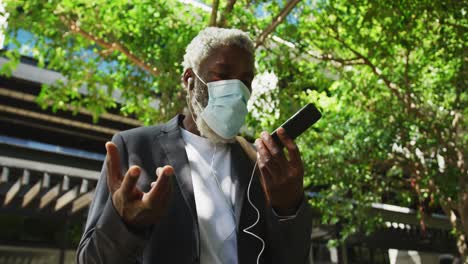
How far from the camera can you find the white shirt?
155 cm

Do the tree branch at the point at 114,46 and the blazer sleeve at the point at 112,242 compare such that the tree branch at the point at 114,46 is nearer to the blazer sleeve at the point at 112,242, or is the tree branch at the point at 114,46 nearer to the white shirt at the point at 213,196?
the white shirt at the point at 213,196

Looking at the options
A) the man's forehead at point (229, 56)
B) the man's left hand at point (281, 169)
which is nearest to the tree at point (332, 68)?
the man's forehead at point (229, 56)

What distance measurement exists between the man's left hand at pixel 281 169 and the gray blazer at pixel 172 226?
85 mm

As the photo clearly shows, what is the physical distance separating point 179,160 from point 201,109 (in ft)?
1.24

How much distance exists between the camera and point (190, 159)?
69.1 inches

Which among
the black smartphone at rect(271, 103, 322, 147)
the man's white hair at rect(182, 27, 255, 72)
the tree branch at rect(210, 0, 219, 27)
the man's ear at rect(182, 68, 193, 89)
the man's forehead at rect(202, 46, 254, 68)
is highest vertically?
the tree branch at rect(210, 0, 219, 27)

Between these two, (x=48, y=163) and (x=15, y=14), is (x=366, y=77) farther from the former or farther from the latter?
(x=48, y=163)

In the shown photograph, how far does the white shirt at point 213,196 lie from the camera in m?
1.55

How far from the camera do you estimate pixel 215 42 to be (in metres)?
1.88

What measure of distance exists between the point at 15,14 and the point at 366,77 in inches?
269

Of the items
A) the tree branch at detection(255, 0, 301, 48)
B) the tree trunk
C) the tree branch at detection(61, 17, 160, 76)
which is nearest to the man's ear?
the tree branch at detection(255, 0, 301, 48)

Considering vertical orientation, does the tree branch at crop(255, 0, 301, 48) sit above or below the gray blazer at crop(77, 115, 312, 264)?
above

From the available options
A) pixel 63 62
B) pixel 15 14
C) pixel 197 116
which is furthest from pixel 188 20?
pixel 197 116

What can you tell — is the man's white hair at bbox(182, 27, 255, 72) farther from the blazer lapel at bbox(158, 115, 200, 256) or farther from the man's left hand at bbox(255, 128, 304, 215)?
the man's left hand at bbox(255, 128, 304, 215)
